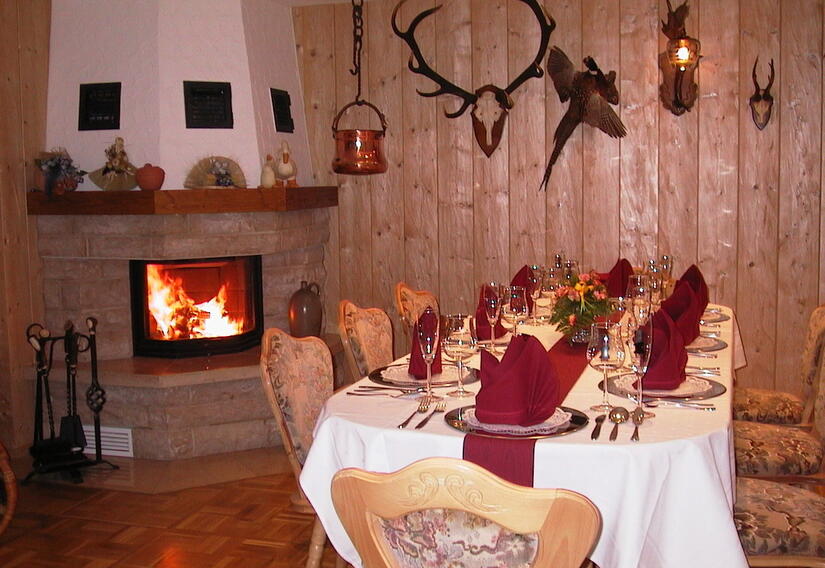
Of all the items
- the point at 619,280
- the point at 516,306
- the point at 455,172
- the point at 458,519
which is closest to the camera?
the point at 458,519

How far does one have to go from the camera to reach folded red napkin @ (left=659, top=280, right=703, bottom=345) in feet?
10.1

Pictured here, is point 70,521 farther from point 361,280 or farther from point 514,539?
point 514,539

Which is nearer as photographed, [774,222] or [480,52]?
[774,222]

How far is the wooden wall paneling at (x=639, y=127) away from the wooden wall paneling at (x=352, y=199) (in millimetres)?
1371

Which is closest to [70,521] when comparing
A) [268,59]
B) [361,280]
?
[361,280]

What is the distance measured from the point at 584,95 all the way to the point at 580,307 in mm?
1859

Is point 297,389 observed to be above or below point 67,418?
above

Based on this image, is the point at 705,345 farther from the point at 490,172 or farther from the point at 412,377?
the point at 490,172

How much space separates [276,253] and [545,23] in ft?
5.98

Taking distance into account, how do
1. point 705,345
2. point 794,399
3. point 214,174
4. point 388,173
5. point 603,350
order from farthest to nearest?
point 388,173 < point 214,174 < point 794,399 < point 705,345 < point 603,350

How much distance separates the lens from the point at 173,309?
4.65 m

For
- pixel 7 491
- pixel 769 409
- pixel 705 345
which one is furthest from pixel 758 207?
pixel 7 491

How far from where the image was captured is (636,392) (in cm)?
243

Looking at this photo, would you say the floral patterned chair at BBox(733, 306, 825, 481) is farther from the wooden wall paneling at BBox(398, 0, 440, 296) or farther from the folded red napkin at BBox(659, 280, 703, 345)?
the wooden wall paneling at BBox(398, 0, 440, 296)
